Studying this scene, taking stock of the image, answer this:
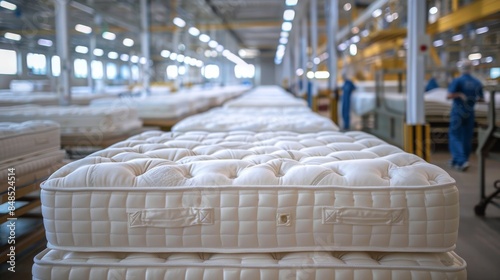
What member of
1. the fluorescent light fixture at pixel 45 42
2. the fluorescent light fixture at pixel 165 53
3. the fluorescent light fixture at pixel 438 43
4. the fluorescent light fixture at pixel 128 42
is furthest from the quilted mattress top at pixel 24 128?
the fluorescent light fixture at pixel 165 53

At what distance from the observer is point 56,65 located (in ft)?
17.6

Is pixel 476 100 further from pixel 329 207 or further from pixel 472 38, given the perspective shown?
pixel 329 207

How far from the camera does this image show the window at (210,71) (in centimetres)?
1850

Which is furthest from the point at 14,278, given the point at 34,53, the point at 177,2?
the point at 177,2

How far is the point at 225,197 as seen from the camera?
1677mm

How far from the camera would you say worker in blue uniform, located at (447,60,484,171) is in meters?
5.54

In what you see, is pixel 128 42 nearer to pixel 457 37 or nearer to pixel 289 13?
pixel 289 13

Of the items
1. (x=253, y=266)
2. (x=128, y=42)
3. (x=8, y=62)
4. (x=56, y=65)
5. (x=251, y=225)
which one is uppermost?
(x=128, y=42)

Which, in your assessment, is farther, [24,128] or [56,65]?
[56,65]

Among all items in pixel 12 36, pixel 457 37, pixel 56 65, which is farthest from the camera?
pixel 457 37

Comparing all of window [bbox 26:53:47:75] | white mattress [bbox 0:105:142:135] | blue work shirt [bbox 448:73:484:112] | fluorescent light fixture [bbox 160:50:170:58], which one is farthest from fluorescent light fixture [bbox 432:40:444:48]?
fluorescent light fixture [bbox 160:50:170:58]

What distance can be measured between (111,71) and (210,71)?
26.0ft

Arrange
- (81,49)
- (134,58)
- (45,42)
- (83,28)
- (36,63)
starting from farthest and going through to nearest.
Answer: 1. (134,58)
2. (83,28)
3. (81,49)
4. (45,42)
5. (36,63)

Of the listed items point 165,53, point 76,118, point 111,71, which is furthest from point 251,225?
point 165,53
